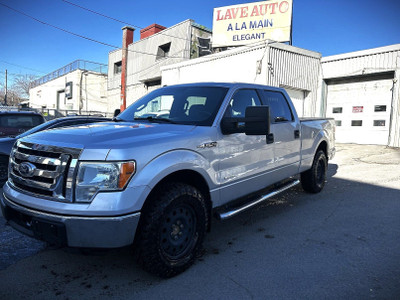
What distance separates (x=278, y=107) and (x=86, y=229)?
3.37m

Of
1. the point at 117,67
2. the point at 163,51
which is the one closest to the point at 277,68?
the point at 163,51

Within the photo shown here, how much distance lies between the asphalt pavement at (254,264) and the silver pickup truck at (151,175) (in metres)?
0.24

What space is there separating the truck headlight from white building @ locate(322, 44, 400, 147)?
44.1 ft

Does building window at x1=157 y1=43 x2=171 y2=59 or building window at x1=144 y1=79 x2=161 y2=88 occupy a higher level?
building window at x1=157 y1=43 x2=171 y2=59

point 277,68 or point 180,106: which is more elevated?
point 277,68

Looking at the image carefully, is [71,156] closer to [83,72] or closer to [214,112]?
[214,112]

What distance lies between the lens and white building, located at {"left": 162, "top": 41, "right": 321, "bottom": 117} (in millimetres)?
13539

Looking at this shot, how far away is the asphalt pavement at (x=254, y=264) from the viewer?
254 centimetres

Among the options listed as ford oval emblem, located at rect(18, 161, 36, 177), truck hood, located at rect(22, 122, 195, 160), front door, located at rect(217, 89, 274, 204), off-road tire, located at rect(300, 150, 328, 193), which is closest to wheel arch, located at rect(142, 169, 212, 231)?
front door, located at rect(217, 89, 274, 204)

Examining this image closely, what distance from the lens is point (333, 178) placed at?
729cm

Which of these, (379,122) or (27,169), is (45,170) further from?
(379,122)

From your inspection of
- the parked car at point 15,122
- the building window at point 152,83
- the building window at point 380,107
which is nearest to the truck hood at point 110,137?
the parked car at point 15,122

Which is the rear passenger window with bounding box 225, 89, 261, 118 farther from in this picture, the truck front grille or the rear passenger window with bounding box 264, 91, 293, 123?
the truck front grille

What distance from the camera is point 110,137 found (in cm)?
254
